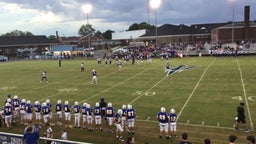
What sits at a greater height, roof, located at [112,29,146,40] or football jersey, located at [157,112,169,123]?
roof, located at [112,29,146,40]

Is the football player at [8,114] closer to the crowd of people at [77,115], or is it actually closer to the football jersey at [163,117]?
the crowd of people at [77,115]

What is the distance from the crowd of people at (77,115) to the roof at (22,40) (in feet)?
235

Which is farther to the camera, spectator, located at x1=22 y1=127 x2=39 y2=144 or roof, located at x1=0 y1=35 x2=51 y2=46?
roof, located at x1=0 y1=35 x2=51 y2=46

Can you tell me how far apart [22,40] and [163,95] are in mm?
73148

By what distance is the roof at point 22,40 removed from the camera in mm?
83375

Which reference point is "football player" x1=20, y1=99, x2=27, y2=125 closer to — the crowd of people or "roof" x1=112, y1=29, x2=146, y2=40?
the crowd of people

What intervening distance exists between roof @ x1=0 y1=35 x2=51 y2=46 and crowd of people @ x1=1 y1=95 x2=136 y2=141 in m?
71.5

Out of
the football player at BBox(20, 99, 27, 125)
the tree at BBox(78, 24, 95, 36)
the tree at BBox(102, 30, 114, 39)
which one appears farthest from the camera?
the tree at BBox(78, 24, 95, 36)

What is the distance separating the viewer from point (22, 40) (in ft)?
283

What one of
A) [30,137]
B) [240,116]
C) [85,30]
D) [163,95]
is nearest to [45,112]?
[30,137]

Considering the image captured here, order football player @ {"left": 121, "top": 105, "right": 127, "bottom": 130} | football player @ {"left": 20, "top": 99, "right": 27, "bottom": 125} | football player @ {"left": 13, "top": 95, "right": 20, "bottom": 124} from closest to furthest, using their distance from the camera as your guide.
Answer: football player @ {"left": 121, "top": 105, "right": 127, "bottom": 130} < football player @ {"left": 20, "top": 99, "right": 27, "bottom": 125} < football player @ {"left": 13, "top": 95, "right": 20, "bottom": 124}

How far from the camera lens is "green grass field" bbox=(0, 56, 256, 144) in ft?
47.4

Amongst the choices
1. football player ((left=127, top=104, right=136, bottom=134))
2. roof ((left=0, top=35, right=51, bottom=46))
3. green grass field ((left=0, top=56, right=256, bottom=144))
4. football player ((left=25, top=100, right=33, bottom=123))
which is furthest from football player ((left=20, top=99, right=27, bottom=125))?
roof ((left=0, top=35, right=51, bottom=46))

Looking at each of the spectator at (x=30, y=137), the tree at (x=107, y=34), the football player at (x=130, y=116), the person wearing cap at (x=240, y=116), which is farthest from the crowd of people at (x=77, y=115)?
the tree at (x=107, y=34)
